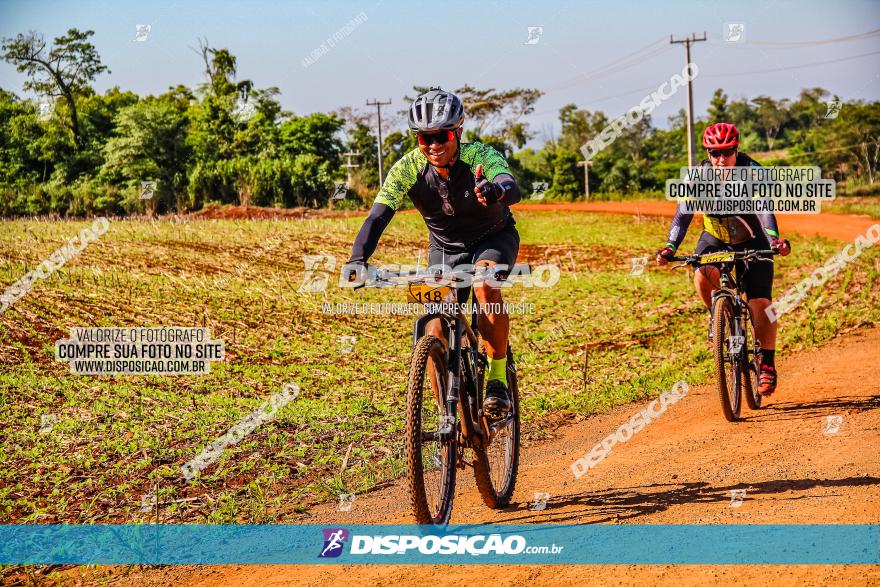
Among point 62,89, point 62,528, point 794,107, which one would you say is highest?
point 794,107

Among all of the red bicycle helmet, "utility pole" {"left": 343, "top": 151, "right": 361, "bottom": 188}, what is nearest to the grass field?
the red bicycle helmet

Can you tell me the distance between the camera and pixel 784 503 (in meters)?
6.02

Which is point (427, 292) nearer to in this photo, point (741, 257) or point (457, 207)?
point (457, 207)

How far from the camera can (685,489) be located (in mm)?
6621

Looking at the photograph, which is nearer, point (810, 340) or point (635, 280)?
point (810, 340)

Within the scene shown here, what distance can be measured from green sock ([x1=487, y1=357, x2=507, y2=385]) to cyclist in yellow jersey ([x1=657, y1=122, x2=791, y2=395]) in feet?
10.1

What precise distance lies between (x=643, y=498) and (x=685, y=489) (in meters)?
0.38

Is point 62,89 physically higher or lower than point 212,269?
higher

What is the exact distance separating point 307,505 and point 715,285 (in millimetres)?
4610

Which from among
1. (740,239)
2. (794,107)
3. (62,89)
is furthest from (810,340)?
(794,107)

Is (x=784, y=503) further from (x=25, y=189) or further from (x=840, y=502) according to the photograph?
(x=25, y=189)

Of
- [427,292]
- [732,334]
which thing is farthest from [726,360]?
[427,292]

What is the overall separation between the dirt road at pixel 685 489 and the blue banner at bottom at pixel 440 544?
0.40ft

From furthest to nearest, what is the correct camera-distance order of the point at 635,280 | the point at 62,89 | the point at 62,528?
the point at 62,89, the point at 635,280, the point at 62,528
